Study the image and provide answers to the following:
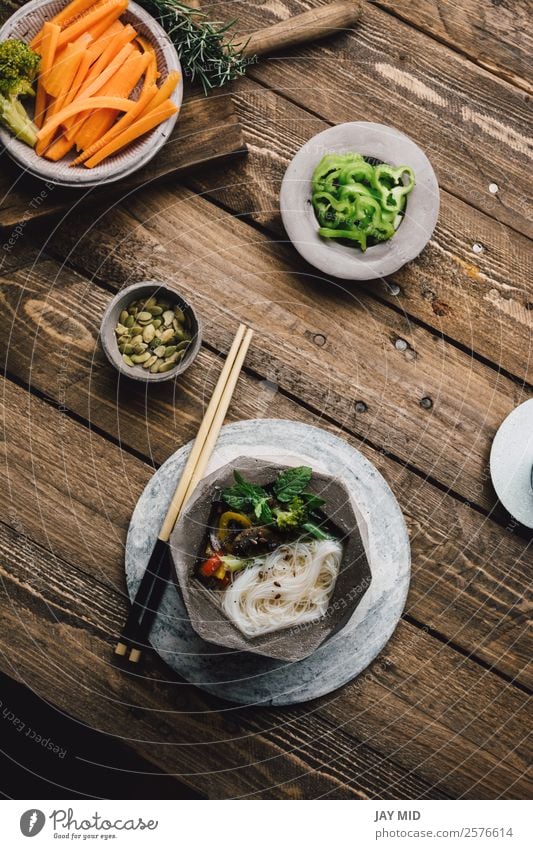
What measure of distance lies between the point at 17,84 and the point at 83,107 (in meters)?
0.15

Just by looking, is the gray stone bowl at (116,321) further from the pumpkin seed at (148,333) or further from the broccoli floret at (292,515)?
the broccoli floret at (292,515)

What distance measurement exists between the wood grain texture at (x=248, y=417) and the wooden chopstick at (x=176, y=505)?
54 millimetres

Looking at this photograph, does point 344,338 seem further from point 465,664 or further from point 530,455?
point 465,664

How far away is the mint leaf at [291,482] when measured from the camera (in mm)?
1406

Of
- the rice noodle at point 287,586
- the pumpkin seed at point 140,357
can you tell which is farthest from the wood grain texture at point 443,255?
the rice noodle at point 287,586

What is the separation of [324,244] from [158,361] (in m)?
0.48

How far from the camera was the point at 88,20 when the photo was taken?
1.53 m

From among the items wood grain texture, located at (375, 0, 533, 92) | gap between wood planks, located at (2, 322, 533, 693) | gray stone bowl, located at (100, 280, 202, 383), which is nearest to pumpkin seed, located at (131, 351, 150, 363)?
gray stone bowl, located at (100, 280, 202, 383)

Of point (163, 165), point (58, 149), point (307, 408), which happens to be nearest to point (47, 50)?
point (58, 149)

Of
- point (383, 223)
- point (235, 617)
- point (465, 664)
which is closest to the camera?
point (235, 617)

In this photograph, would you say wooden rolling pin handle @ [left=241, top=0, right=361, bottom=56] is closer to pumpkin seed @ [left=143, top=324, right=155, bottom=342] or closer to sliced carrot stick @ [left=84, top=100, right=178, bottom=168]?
sliced carrot stick @ [left=84, top=100, right=178, bottom=168]

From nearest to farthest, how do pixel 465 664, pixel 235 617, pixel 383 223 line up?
1. pixel 235 617
2. pixel 383 223
3. pixel 465 664

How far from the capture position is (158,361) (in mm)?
1618
